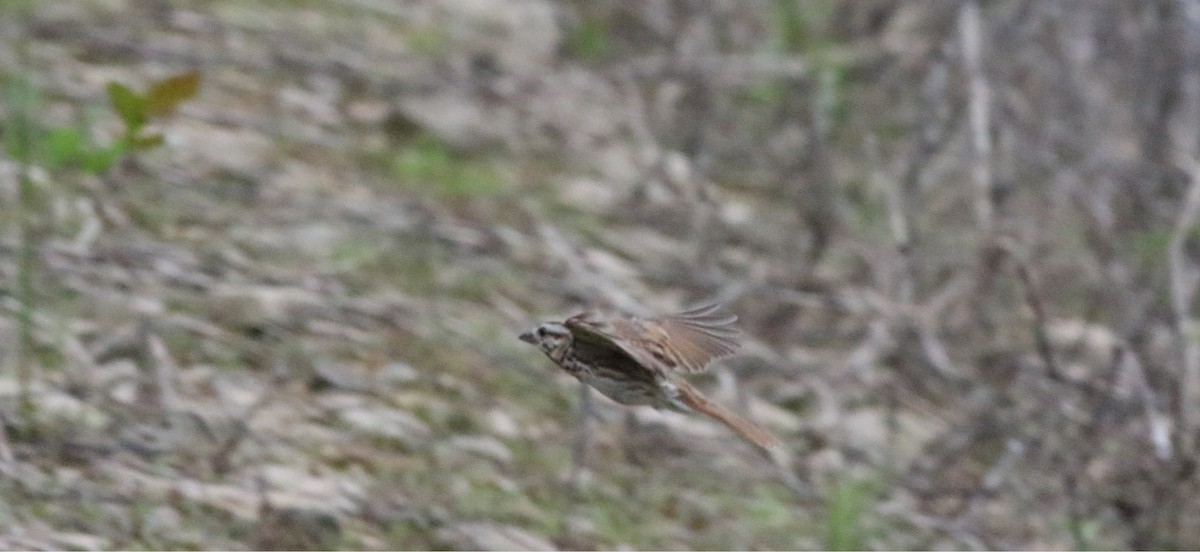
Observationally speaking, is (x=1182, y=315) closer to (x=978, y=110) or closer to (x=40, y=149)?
(x=978, y=110)

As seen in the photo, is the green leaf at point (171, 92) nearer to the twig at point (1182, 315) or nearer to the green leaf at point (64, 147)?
the green leaf at point (64, 147)

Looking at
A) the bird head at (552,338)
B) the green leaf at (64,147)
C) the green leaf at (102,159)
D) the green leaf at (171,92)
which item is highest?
the green leaf at (64,147)

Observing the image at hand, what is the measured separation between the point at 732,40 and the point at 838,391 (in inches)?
72.4

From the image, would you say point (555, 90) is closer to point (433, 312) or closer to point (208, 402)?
point (433, 312)

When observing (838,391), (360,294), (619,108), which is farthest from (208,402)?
(619,108)

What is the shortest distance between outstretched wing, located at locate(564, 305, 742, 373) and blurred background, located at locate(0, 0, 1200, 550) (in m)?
0.34

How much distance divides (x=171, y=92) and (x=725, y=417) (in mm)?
1060

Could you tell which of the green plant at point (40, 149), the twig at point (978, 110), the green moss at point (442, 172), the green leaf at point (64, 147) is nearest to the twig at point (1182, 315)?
the twig at point (978, 110)

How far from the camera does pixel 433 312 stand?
140 inches

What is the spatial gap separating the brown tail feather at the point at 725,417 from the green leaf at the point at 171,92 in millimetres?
943

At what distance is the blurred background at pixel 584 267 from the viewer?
2.89 m

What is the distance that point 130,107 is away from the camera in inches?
114

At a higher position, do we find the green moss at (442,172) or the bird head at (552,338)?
the green moss at (442,172)

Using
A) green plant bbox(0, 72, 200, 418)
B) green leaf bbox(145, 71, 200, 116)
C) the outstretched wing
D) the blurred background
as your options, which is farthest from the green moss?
the outstretched wing
